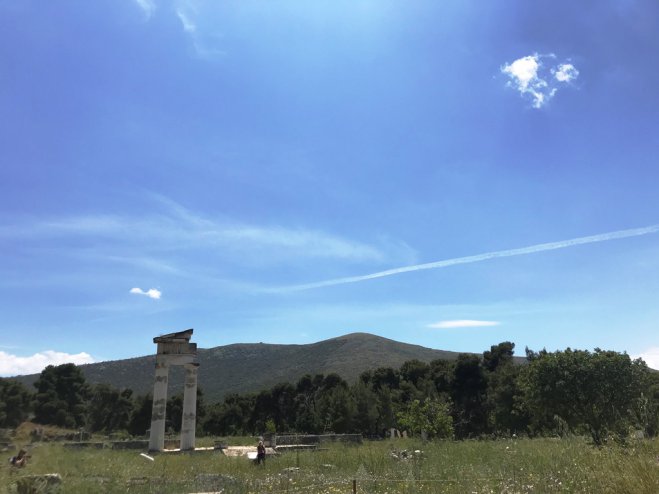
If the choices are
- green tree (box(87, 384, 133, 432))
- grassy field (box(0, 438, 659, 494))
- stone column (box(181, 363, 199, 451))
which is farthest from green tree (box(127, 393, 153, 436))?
grassy field (box(0, 438, 659, 494))

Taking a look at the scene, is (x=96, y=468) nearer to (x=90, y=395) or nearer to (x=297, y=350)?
(x=90, y=395)

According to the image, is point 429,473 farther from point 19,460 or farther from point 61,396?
point 61,396

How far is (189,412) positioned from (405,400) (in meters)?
34.2

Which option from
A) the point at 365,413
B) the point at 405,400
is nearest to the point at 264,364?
the point at 405,400

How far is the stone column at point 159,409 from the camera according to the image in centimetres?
2748

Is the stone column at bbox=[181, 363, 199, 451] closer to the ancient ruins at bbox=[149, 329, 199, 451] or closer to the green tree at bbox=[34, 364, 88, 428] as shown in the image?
the ancient ruins at bbox=[149, 329, 199, 451]

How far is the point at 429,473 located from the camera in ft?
40.7

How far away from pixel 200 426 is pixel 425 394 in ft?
93.1

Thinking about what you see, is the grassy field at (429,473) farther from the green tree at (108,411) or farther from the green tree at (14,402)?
the green tree at (108,411)

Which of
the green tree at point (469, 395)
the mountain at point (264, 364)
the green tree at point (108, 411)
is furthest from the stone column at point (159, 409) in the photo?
the mountain at point (264, 364)

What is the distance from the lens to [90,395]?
67.8 metres

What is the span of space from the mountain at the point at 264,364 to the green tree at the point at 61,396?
83.8 feet

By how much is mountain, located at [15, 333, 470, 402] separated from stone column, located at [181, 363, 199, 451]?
58728mm

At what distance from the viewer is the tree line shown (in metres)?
31.8
